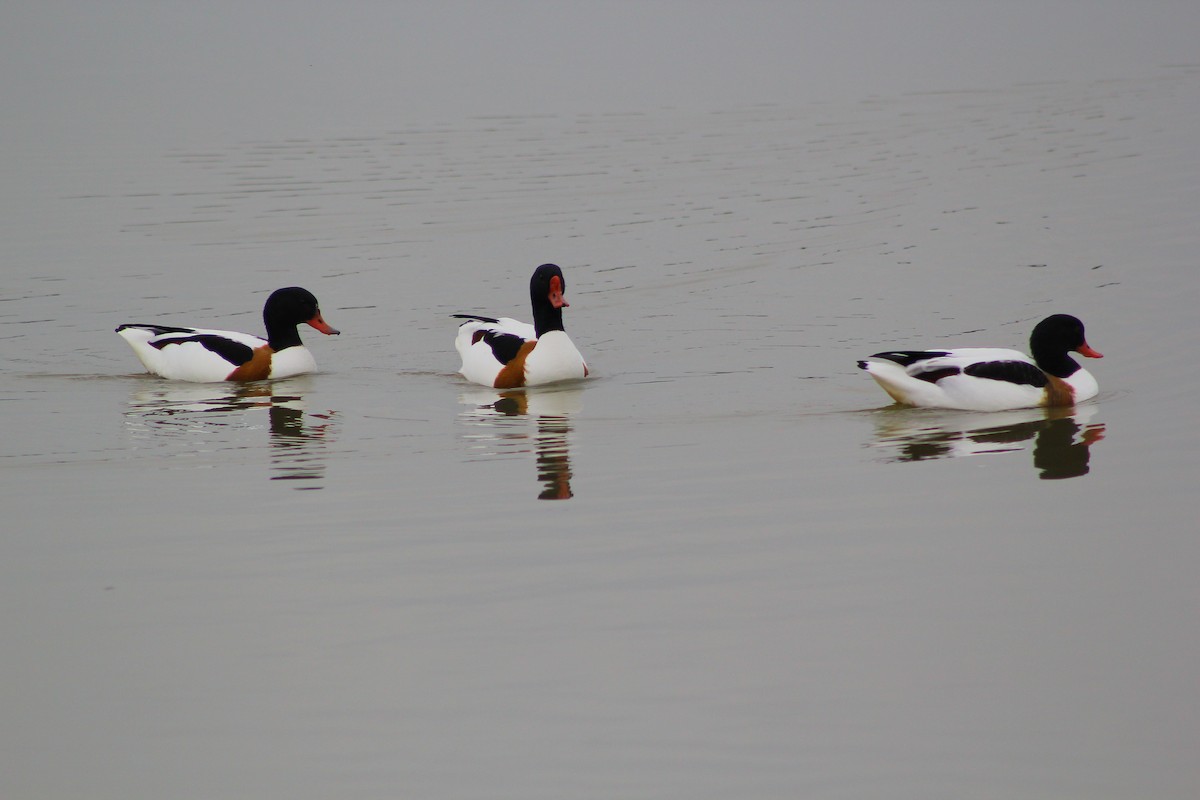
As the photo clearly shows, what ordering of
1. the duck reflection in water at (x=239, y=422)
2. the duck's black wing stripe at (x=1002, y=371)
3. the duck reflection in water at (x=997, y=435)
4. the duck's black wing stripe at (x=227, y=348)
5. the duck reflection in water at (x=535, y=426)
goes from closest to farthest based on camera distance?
1. the duck reflection in water at (x=535, y=426)
2. the duck reflection in water at (x=997, y=435)
3. the duck reflection in water at (x=239, y=422)
4. the duck's black wing stripe at (x=1002, y=371)
5. the duck's black wing stripe at (x=227, y=348)

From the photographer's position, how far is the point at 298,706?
5996mm

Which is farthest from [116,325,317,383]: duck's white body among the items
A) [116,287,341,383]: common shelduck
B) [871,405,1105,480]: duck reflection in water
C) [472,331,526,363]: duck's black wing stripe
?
[871,405,1105,480]: duck reflection in water

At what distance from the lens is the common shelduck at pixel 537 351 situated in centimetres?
1324

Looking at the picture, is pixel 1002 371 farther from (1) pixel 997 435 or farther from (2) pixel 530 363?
(2) pixel 530 363

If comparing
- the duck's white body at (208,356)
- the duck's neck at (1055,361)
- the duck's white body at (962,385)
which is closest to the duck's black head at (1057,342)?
the duck's neck at (1055,361)

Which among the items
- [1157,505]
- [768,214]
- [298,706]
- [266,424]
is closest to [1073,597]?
[1157,505]

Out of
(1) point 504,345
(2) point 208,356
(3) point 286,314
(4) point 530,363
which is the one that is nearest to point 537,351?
(4) point 530,363

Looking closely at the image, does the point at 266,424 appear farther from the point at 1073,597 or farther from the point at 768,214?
the point at 768,214

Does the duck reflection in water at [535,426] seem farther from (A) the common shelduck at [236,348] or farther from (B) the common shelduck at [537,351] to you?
(A) the common shelduck at [236,348]

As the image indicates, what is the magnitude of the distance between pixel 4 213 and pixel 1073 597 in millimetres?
21015

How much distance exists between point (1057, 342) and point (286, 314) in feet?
22.6

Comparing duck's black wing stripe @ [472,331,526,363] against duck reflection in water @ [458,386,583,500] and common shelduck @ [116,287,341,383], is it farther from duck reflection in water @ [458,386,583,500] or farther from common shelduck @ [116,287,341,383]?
common shelduck @ [116,287,341,383]

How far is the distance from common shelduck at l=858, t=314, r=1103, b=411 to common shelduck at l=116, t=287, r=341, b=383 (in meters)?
5.34

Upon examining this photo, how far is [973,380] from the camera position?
11.3m
